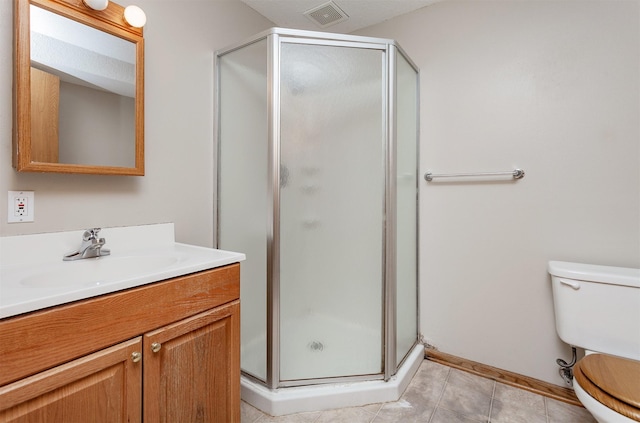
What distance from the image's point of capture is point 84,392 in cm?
81

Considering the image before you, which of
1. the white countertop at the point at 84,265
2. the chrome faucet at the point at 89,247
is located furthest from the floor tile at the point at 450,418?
the chrome faucet at the point at 89,247

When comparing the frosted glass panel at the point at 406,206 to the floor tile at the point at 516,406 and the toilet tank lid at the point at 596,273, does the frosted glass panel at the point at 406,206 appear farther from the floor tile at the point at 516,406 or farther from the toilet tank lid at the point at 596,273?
the toilet tank lid at the point at 596,273

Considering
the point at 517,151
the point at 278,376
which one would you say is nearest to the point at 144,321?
the point at 278,376

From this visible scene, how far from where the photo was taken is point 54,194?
121cm

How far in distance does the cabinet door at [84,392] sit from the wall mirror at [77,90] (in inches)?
29.5

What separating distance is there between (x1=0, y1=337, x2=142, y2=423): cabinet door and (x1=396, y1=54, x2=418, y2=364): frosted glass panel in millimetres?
1285

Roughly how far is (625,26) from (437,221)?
4.12 feet

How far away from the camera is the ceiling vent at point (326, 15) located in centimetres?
200

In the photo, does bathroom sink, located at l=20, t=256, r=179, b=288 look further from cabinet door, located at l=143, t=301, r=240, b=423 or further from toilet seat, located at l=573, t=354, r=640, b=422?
toilet seat, located at l=573, t=354, r=640, b=422

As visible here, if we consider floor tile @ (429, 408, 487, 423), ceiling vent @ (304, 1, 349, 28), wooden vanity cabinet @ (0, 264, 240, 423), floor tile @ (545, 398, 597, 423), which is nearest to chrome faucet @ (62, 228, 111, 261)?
wooden vanity cabinet @ (0, 264, 240, 423)

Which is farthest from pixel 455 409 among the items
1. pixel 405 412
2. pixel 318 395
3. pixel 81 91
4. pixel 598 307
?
pixel 81 91

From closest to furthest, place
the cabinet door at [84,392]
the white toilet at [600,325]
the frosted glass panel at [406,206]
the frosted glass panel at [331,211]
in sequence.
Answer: the cabinet door at [84,392]
the white toilet at [600,325]
the frosted glass panel at [331,211]
the frosted glass panel at [406,206]

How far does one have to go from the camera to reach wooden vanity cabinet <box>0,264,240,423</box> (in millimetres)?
716

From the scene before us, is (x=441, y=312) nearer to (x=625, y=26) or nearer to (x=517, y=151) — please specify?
(x=517, y=151)
